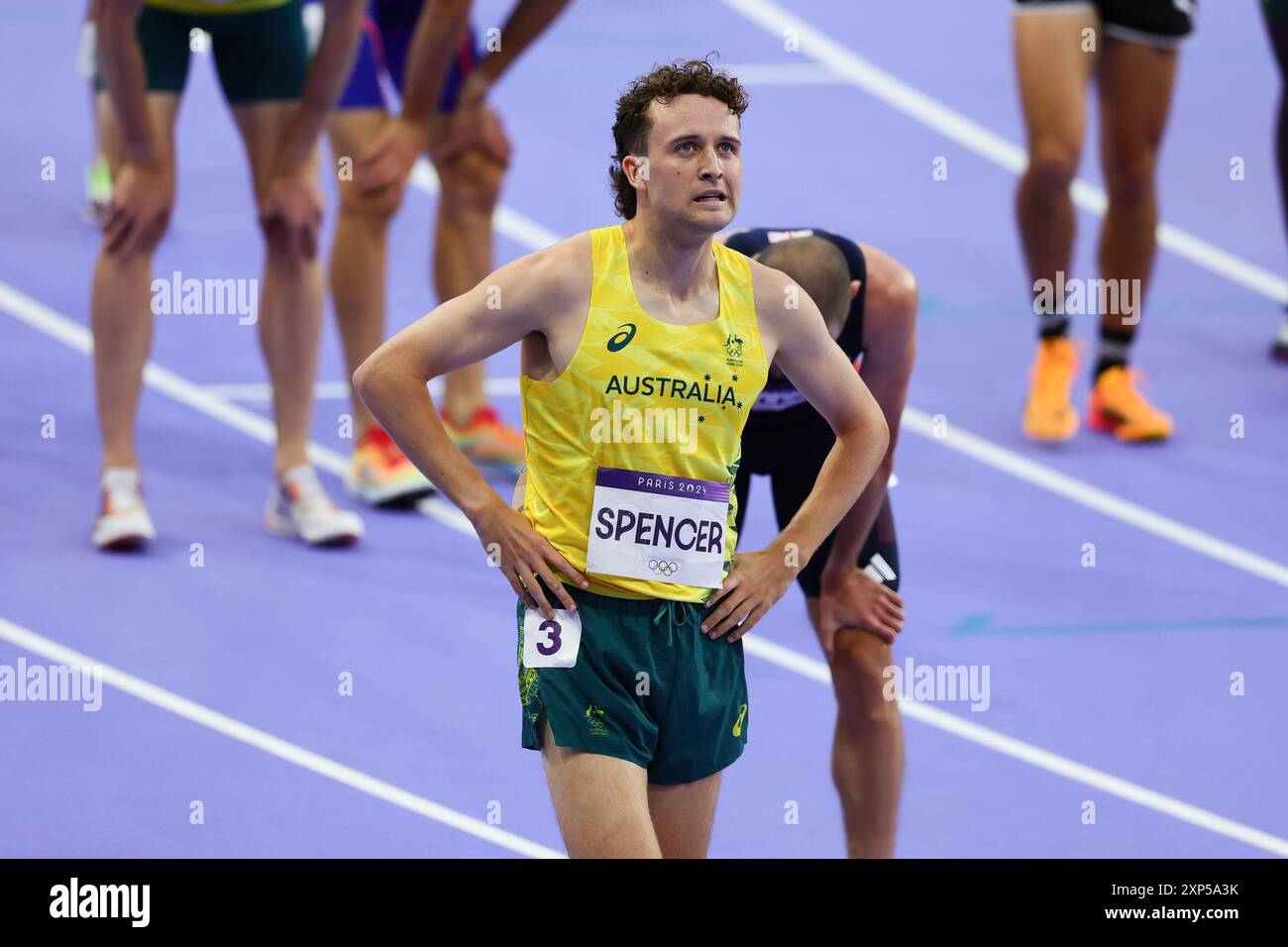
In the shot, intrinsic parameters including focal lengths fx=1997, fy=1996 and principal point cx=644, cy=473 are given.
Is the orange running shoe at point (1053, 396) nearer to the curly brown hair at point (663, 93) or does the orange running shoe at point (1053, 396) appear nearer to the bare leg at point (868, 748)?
the bare leg at point (868, 748)

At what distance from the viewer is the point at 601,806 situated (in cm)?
332

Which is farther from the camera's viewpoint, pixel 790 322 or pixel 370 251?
pixel 370 251

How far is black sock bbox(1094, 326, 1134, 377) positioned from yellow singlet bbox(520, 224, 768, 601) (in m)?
4.08

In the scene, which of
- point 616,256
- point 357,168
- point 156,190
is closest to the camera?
point 616,256

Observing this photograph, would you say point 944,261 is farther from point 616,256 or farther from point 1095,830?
point 616,256

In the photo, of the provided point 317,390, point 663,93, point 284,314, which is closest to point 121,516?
point 284,314

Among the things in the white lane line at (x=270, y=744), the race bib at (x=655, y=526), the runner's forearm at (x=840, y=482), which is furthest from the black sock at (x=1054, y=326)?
the race bib at (x=655, y=526)

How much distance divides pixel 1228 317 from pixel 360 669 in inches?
Result: 177

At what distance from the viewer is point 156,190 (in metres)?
5.82

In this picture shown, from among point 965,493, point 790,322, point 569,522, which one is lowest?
point 965,493

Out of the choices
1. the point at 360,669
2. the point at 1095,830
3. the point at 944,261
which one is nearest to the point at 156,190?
the point at 360,669

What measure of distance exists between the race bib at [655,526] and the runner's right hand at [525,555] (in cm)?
6

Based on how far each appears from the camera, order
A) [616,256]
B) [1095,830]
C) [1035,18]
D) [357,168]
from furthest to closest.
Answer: [1035,18]
[357,168]
[1095,830]
[616,256]

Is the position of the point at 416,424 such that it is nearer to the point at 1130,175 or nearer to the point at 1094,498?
the point at 1094,498
